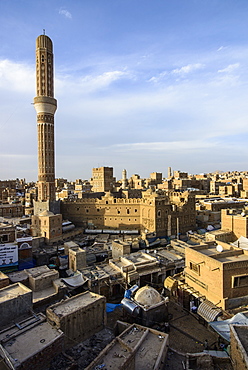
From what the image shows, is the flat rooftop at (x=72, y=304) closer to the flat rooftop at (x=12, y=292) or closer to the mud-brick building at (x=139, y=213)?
the flat rooftop at (x=12, y=292)


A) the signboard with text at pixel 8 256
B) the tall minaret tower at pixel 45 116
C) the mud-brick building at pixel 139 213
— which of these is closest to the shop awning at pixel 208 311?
the signboard with text at pixel 8 256

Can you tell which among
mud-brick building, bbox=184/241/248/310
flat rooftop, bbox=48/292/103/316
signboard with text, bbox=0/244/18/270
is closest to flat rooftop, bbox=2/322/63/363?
flat rooftop, bbox=48/292/103/316

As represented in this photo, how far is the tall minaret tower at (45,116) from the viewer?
45.2 meters

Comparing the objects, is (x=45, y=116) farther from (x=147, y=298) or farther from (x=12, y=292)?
(x=147, y=298)

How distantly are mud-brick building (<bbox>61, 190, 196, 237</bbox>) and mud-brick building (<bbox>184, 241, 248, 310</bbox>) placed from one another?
19238mm

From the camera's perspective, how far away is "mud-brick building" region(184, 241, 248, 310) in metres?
16.5

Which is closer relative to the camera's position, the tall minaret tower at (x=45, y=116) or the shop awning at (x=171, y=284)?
the shop awning at (x=171, y=284)

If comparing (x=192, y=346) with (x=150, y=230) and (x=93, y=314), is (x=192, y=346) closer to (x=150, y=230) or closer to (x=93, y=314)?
(x=93, y=314)

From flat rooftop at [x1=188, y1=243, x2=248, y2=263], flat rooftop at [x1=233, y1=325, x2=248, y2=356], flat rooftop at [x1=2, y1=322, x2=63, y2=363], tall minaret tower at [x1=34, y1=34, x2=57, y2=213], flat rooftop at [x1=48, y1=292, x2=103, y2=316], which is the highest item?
tall minaret tower at [x1=34, y1=34, x2=57, y2=213]

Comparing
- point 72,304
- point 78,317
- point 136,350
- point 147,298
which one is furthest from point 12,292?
point 147,298

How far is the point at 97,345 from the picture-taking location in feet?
43.1

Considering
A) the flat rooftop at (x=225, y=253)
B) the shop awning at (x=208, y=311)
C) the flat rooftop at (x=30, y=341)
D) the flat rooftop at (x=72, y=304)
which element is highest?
the flat rooftop at (x=225, y=253)

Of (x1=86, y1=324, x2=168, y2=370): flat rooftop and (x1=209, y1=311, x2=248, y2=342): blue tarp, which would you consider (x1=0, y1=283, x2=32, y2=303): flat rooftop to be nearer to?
(x1=86, y1=324, x2=168, y2=370): flat rooftop

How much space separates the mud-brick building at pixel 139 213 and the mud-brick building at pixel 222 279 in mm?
19238
